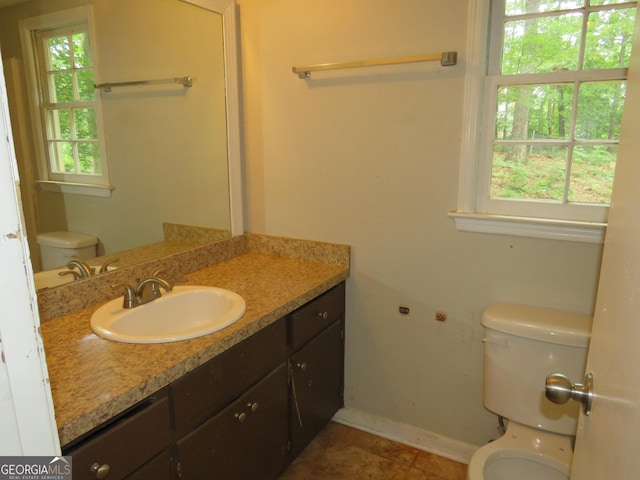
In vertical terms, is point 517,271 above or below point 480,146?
below

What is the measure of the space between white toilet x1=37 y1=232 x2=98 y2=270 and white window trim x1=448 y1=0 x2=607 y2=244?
1317 millimetres

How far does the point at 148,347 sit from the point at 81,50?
3.24 feet

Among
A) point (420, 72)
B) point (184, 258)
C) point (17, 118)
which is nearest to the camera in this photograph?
point (17, 118)

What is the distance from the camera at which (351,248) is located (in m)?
1.96

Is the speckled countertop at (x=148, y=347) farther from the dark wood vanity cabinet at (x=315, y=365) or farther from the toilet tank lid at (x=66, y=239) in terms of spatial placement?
the toilet tank lid at (x=66, y=239)

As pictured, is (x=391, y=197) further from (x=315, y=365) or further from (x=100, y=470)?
(x=100, y=470)

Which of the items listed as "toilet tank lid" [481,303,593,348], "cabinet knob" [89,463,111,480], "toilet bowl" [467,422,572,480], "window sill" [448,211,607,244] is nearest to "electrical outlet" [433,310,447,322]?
"toilet tank lid" [481,303,593,348]

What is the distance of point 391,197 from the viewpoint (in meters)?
1.83

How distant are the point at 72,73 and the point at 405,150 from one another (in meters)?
1.20

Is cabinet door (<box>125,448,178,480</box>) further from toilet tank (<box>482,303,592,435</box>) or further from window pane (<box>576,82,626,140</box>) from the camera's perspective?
window pane (<box>576,82,626,140</box>)

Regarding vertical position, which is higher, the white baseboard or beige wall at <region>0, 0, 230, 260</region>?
beige wall at <region>0, 0, 230, 260</region>

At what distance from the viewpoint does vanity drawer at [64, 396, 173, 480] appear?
936 millimetres

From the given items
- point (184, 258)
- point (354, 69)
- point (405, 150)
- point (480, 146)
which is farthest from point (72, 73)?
point (480, 146)

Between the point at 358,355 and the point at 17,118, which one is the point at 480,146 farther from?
the point at 17,118
